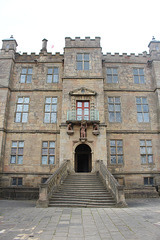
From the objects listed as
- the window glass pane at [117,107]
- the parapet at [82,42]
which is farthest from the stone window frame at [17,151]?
the parapet at [82,42]

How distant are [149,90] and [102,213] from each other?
44.8 feet

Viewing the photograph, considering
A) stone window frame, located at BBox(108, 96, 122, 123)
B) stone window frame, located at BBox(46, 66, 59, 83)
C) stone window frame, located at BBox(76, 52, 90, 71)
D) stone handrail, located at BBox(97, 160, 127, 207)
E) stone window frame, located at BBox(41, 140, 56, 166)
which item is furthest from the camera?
stone window frame, located at BBox(46, 66, 59, 83)

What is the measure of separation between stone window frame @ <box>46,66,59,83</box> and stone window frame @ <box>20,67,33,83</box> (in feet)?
6.01

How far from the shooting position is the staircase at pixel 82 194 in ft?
32.3

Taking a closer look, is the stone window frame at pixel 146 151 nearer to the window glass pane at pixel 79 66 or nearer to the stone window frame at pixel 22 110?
the window glass pane at pixel 79 66

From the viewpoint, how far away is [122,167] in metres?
15.9

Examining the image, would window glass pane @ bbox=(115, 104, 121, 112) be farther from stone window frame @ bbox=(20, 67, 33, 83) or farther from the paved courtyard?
the paved courtyard

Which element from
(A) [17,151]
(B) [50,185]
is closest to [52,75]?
(A) [17,151]

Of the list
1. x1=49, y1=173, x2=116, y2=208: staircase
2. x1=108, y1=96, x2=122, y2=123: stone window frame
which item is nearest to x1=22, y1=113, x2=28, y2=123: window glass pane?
x1=49, y1=173, x2=116, y2=208: staircase

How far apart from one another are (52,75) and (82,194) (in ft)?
40.2

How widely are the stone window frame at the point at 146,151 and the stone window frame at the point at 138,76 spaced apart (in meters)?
6.14

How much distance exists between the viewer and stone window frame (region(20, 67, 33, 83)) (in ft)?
60.2

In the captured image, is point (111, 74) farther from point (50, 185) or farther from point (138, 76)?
point (50, 185)

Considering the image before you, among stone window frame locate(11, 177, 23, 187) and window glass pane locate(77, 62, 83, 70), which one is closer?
stone window frame locate(11, 177, 23, 187)
